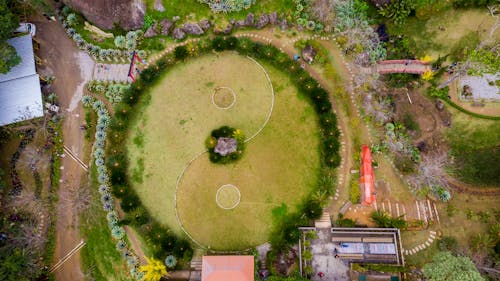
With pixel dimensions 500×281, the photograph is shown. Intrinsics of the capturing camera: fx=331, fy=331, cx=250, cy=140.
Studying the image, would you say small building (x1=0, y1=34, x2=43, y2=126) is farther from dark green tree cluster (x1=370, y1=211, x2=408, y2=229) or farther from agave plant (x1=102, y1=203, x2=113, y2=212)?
dark green tree cluster (x1=370, y1=211, x2=408, y2=229)

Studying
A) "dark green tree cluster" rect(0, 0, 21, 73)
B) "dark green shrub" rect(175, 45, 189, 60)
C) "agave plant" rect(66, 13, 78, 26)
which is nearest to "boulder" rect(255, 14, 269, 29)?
"dark green shrub" rect(175, 45, 189, 60)

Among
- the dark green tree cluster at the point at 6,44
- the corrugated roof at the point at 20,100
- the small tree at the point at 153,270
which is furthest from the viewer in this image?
the corrugated roof at the point at 20,100

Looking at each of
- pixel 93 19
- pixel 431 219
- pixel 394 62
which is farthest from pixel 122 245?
pixel 394 62

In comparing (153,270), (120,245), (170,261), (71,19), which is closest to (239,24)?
(71,19)

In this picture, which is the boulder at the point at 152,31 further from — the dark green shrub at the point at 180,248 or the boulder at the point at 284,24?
the dark green shrub at the point at 180,248

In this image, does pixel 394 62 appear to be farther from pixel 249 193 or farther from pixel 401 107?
pixel 249 193

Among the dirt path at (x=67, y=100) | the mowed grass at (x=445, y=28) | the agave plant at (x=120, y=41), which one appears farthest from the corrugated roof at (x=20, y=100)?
the mowed grass at (x=445, y=28)
